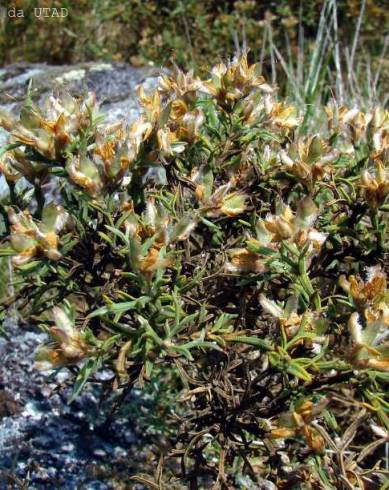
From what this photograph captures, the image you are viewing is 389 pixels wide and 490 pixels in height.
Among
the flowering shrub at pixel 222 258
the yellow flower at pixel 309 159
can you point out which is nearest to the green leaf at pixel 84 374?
the flowering shrub at pixel 222 258

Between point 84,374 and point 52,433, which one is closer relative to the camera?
point 84,374

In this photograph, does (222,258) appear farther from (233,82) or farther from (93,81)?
(93,81)

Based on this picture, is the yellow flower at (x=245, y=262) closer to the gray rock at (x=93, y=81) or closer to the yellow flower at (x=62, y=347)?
the yellow flower at (x=62, y=347)

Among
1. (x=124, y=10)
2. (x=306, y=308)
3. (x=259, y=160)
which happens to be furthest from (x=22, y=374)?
(x=124, y=10)

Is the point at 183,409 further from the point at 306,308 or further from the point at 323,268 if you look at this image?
the point at 306,308

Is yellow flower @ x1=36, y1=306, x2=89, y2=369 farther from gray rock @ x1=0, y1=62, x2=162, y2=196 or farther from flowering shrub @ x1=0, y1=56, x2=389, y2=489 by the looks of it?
gray rock @ x1=0, y1=62, x2=162, y2=196

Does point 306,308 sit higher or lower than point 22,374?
higher

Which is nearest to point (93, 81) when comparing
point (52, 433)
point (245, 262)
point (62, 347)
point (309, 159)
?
point (52, 433)

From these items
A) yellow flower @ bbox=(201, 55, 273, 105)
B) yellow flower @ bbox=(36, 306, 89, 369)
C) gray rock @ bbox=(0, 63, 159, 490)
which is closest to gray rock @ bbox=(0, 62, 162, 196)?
gray rock @ bbox=(0, 63, 159, 490)
